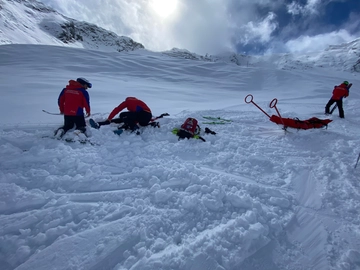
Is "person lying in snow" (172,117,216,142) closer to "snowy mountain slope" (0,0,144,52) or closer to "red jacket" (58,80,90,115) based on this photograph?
"red jacket" (58,80,90,115)

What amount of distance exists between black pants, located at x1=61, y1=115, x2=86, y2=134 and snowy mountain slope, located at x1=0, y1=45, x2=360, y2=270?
1.38 ft

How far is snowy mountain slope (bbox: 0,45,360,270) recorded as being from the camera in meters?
1.88

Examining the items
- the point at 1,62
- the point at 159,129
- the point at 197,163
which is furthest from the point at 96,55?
the point at 197,163

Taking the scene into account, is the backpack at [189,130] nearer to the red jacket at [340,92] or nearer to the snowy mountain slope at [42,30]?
the red jacket at [340,92]

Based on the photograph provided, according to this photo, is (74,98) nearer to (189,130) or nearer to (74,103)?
(74,103)

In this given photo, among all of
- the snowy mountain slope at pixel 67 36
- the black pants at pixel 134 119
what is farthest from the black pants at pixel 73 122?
the snowy mountain slope at pixel 67 36

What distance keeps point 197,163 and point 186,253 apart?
177 cm

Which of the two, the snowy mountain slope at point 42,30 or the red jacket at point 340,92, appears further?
the snowy mountain slope at point 42,30

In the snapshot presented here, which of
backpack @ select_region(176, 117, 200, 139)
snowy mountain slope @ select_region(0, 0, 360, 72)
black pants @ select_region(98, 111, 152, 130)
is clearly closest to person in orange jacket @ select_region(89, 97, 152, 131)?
black pants @ select_region(98, 111, 152, 130)

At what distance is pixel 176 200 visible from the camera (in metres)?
2.48

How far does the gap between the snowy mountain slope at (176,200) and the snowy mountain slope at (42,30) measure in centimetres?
6451

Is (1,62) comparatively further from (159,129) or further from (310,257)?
(310,257)

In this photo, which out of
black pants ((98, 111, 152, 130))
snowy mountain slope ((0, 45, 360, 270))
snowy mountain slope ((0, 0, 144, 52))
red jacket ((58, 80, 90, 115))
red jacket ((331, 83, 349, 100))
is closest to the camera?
snowy mountain slope ((0, 45, 360, 270))

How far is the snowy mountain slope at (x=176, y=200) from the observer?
1877mm
